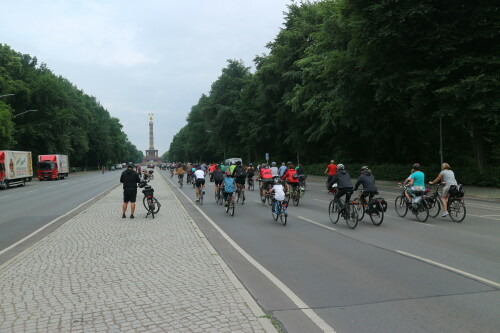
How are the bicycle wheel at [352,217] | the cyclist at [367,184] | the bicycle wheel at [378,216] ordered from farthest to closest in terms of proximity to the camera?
the cyclist at [367,184] < the bicycle wheel at [378,216] < the bicycle wheel at [352,217]

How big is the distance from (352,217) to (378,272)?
4718mm

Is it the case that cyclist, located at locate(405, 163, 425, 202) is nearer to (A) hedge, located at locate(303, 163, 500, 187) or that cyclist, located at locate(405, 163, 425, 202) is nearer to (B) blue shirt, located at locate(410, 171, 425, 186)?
(B) blue shirt, located at locate(410, 171, 425, 186)

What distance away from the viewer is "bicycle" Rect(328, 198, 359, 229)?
10.8m

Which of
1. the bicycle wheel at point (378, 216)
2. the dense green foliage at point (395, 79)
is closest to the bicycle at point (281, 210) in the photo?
the bicycle wheel at point (378, 216)

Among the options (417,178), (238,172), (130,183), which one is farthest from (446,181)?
(130,183)

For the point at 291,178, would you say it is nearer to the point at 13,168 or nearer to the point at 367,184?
the point at 367,184

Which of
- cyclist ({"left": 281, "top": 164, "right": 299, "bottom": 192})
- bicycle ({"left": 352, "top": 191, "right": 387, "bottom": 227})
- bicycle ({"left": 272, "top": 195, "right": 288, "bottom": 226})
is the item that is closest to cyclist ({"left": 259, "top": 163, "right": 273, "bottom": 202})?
cyclist ({"left": 281, "top": 164, "right": 299, "bottom": 192})

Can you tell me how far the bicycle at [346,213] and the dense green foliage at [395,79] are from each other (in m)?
11.0

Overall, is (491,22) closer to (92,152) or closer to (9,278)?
(9,278)

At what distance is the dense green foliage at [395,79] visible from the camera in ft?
64.8

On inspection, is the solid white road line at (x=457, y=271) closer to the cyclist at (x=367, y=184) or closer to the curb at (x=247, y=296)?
the curb at (x=247, y=296)

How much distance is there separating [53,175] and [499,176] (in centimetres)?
4700

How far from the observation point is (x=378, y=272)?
6.18 meters

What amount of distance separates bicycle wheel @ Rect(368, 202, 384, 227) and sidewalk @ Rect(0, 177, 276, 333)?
5054mm
